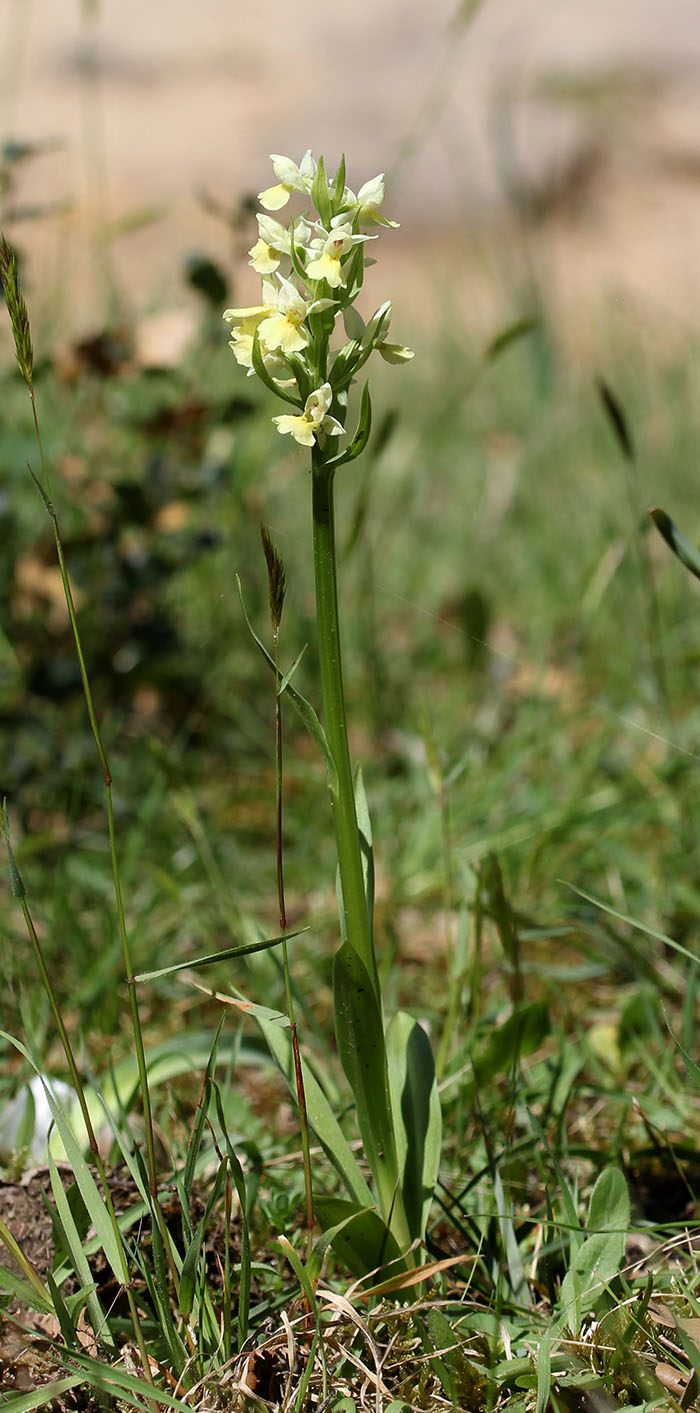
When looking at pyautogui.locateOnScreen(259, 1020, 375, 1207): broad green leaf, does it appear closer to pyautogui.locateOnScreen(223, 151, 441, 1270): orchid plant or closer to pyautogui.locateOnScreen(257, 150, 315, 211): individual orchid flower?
pyautogui.locateOnScreen(223, 151, 441, 1270): orchid plant

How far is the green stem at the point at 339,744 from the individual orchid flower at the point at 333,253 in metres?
0.09

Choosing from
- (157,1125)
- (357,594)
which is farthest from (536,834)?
(357,594)

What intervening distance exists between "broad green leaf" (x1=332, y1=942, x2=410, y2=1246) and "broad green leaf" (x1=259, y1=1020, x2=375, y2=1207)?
15mm

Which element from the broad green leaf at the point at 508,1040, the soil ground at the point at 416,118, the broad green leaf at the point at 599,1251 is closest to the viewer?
the broad green leaf at the point at 599,1251

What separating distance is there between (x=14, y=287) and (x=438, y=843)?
2.73ft

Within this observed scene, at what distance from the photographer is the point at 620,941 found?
3.10 ft

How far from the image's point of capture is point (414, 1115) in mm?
666

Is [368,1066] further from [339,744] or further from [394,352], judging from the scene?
[394,352]

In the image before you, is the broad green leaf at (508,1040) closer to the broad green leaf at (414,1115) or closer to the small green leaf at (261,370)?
the broad green leaf at (414,1115)

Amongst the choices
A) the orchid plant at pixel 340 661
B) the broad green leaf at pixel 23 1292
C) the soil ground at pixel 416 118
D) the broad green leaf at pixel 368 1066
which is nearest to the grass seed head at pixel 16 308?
the orchid plant at pixel 340 661

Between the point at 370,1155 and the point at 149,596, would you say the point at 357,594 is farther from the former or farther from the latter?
the point at 370,1155

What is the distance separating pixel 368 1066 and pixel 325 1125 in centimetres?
7

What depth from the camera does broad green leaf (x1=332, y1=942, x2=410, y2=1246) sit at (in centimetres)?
58

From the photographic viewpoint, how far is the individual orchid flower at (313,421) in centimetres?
52
